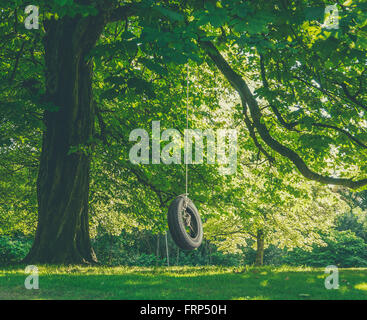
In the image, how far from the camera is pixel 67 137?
36.1 feet

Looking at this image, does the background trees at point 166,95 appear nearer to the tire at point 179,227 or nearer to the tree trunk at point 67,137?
the tree trunk at point 67,137

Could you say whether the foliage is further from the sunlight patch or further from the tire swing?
the sunlight patch

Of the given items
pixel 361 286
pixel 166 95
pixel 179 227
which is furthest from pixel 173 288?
pixel 166 95

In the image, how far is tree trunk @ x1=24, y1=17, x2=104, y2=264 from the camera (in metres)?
10.5

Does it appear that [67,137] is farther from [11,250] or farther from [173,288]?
[11,250]

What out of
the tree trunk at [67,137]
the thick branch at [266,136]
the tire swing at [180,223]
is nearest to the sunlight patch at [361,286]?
the tire swing at [180,223]

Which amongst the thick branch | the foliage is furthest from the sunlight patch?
the foliage

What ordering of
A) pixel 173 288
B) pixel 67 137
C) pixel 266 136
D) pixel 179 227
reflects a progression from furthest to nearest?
pixel 266 136, pixel 67 137, pixel 179 227, pixel 173 288

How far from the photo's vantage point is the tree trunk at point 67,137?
10.5 metres

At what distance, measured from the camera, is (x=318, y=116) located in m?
11.1
